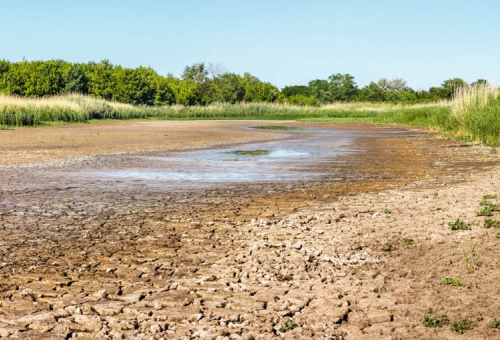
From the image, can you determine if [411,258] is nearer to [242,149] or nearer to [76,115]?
[242,149]

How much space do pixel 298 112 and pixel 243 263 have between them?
2194 inches

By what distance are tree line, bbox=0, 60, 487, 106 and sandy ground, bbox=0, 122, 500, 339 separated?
171 ft

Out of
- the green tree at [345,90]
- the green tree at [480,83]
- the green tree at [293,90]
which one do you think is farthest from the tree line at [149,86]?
the green tree at [480,83]

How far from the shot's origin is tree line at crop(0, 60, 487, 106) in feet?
222

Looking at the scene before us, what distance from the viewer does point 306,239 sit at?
17.3 feet

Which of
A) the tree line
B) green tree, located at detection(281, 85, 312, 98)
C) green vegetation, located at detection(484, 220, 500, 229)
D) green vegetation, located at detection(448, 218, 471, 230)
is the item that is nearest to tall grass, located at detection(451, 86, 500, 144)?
green vegetation, located at detection(484, 220, 500, 229)

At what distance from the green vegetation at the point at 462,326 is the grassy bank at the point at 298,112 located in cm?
1395

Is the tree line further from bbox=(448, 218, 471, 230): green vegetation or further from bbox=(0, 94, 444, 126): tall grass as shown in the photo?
bbox=(448, 218, 471, 230): green vegetation

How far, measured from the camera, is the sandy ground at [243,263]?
3.40 metres

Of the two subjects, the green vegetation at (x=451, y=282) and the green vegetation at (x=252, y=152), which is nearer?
the green vegetation at (x=451, y=282)

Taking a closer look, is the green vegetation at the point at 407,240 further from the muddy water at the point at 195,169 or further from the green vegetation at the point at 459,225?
the muddy water at the point at 195,169

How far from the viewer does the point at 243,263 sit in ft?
15.0

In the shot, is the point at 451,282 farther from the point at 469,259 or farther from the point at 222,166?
the point at 222,166

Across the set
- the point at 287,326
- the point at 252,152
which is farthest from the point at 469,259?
the point at 252,152
